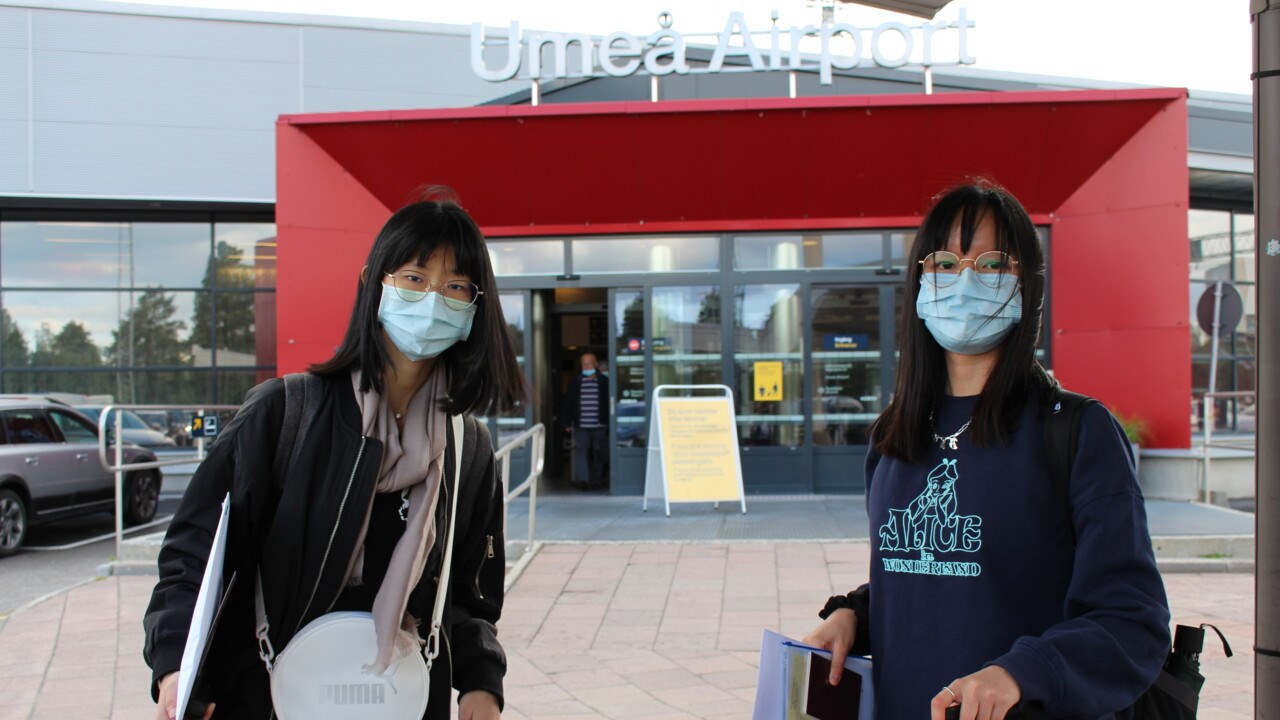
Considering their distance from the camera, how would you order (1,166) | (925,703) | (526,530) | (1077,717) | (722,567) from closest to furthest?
(1077,717)
(925,703)
(722,567)
(526,530)
(1,166)

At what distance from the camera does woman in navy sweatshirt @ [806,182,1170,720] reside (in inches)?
62.7

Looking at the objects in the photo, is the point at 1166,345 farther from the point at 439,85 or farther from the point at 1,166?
the point at 1,166

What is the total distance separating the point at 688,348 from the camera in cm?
1173

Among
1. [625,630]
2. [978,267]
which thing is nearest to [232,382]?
[625,630]

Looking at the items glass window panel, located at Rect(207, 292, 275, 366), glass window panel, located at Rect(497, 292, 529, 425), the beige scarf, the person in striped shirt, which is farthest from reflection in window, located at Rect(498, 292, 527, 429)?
the beige scarf

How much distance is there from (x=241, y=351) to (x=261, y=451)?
15.6 m

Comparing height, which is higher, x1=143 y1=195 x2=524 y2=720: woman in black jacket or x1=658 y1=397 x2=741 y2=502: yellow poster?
x1=143 y1=195 x2=524 y2=720: woman in black jacket

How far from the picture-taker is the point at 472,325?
2260mm

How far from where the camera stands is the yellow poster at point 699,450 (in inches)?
394

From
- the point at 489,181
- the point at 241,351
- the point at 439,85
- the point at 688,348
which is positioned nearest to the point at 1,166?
the point at 241,351

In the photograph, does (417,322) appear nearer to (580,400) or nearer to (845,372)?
(845,372)

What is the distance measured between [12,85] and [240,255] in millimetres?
3731

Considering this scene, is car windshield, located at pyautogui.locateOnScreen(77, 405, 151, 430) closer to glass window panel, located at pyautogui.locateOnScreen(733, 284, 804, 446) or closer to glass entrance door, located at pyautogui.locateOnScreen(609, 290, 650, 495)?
glass entrance door, located at pyautogui.locateOnScreen(609, 290, 650, 495)

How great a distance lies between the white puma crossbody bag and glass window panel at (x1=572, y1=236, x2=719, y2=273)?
9.99 metres
